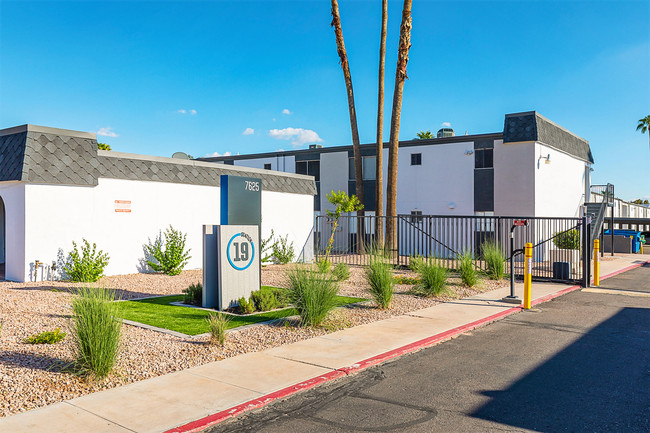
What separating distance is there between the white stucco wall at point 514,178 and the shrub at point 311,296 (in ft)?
63.3

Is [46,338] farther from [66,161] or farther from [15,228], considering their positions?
[66,161]

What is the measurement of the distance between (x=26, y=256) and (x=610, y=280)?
759 inches

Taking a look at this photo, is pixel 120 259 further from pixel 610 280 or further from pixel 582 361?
pixel 610 280

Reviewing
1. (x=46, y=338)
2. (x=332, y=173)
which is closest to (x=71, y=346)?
(x=46, y=338)

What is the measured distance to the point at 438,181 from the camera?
98.1 ft

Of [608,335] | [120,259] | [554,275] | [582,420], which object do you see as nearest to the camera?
[582,420]

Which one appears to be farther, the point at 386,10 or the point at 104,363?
the point at 386,10

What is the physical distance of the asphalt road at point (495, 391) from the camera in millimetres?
5430

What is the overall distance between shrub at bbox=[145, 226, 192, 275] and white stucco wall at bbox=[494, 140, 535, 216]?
17337mm

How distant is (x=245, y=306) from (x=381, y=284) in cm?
315

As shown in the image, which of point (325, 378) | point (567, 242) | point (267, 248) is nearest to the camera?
point (325, 378)

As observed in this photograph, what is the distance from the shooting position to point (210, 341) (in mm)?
8398

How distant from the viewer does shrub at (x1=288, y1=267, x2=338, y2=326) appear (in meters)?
9.88

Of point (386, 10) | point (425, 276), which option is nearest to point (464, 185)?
point (386, 10)
